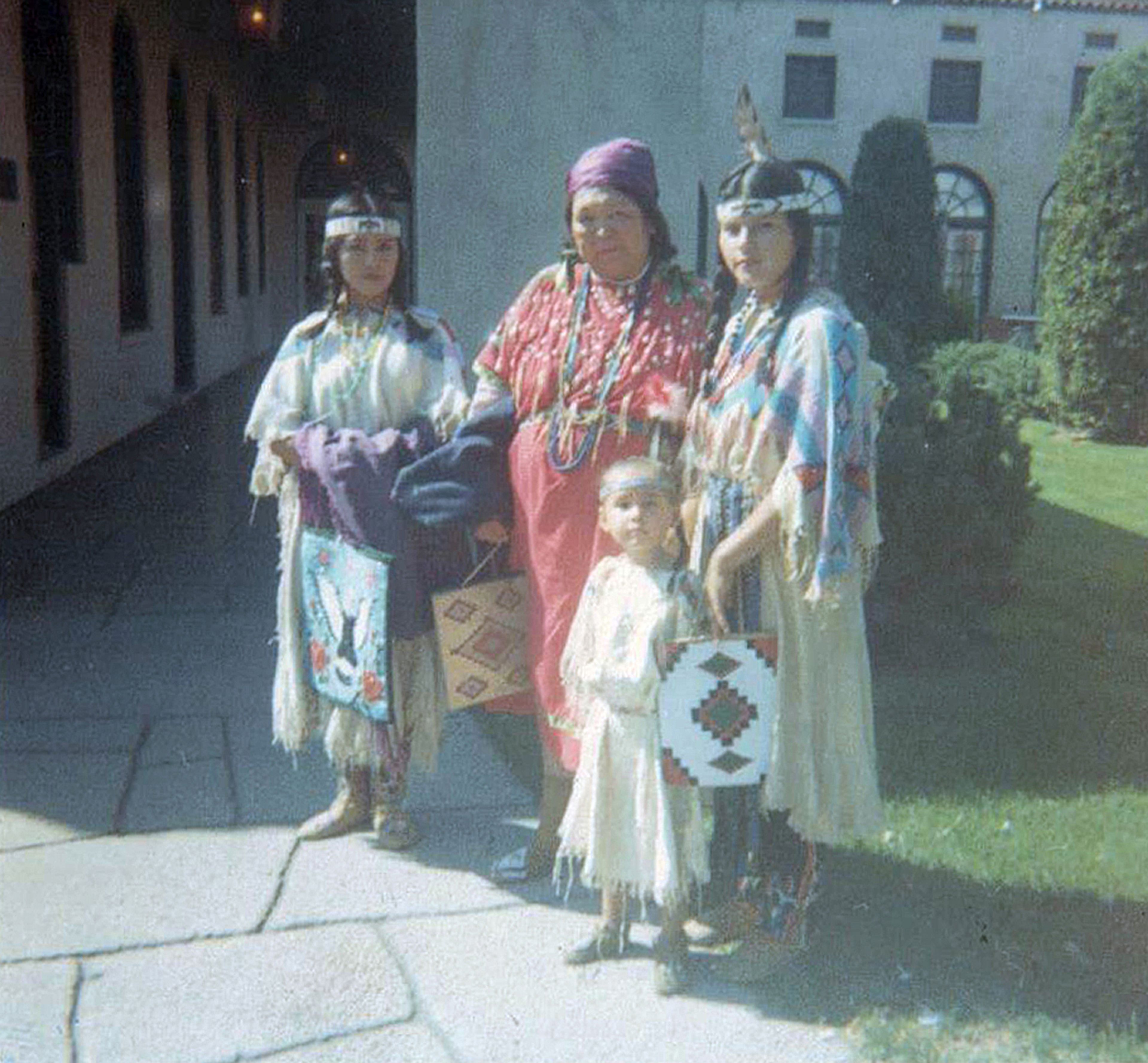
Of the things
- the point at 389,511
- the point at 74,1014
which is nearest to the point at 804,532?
the point at 389,511

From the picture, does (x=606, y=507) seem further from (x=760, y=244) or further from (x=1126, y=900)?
(x=1126, y=900)

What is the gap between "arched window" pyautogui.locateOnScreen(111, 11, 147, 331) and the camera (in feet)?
38.5

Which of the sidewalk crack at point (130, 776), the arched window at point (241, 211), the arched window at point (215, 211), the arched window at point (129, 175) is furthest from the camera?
the arched window at point (241, 211)

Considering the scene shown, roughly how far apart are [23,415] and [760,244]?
6.92 metres

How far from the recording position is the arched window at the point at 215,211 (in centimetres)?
1612

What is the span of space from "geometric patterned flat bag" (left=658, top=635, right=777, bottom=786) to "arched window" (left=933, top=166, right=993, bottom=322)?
83.1 ft

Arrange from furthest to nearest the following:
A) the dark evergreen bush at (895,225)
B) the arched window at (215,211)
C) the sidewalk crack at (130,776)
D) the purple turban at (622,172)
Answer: the dark evergreen bush at (895,225)
the arched window at (215,211)
the sidewalk crack at (130,776)
the purple turban at (622,172)

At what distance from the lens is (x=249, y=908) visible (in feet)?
11.7

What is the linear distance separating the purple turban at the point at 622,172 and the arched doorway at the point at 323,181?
17.2 m

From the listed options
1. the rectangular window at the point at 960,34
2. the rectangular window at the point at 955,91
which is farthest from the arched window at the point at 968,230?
the rectangular window at the point at 960,34

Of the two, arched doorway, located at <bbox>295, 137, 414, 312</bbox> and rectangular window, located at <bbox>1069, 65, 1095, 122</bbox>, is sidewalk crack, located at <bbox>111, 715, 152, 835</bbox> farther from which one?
rectangular window, located at <bbox>1069, 65, 1095, 122</bbox>

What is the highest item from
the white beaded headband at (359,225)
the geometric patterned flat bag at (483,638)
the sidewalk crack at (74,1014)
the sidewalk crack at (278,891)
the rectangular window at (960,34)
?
the rectangular window at (960,34)

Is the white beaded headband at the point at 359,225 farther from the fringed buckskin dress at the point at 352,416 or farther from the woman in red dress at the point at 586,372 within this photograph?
the woman in red dress at the point at 586,372

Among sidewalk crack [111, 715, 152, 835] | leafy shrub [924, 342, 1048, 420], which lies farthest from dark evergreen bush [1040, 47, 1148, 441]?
sidewalk crack [111, 715, 152, 835]
